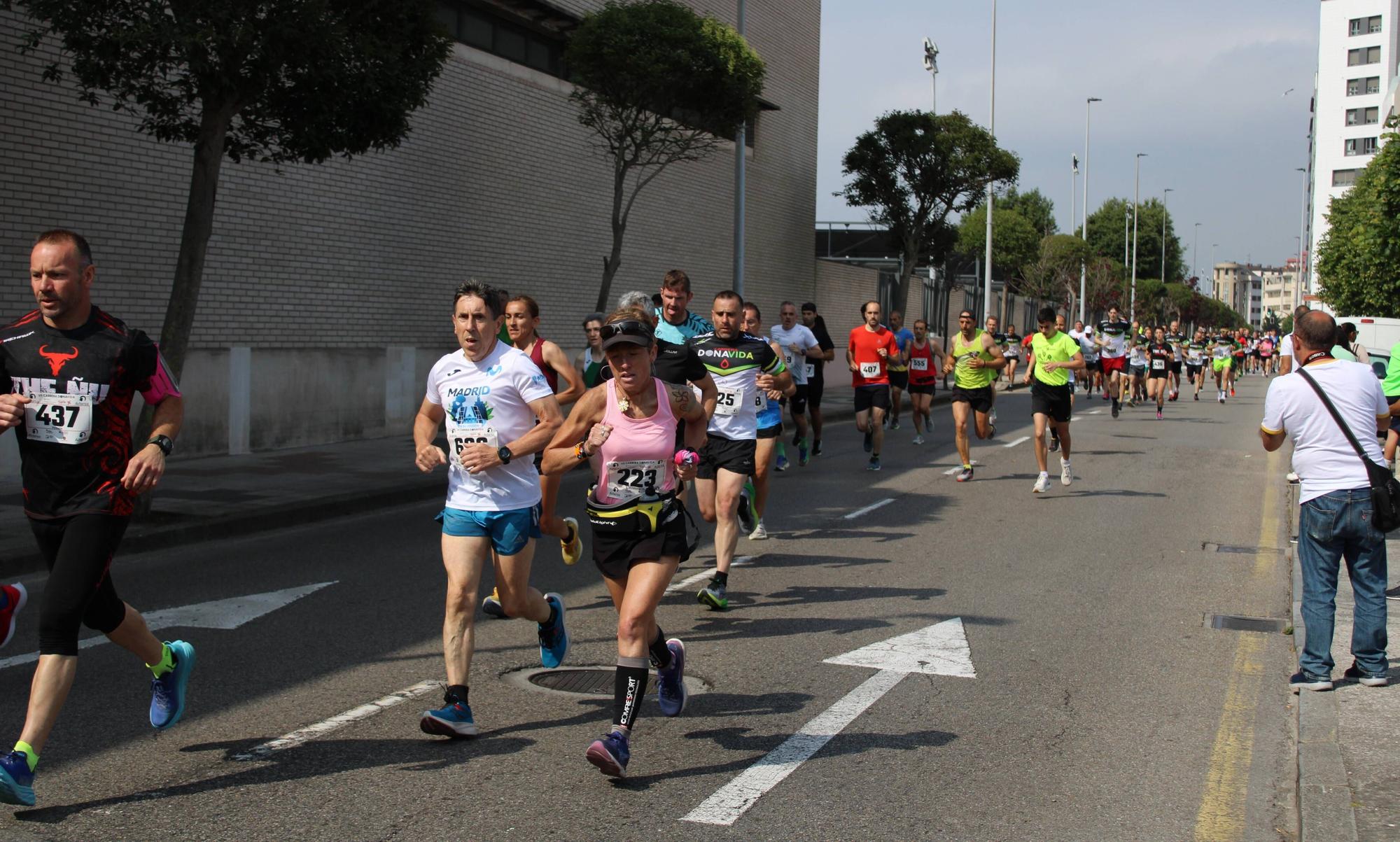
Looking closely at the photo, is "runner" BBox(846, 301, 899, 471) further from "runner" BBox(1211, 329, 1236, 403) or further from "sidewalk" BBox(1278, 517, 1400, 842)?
"runner" BBox(1211, 329, 1236, 403)

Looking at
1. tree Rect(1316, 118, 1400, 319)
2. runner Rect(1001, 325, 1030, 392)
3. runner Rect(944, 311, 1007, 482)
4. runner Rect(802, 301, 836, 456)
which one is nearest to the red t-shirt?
runner Rect(802, 301, 836, 456)

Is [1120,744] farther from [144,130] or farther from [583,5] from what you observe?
[583,5]

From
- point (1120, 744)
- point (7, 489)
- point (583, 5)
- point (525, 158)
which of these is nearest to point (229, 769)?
point (1120, 744)

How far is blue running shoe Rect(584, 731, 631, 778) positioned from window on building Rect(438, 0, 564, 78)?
17068 mm

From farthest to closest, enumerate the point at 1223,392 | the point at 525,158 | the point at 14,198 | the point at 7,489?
1. the point at 1223,392
2. the point at 525,158
3. the point at 14,198
4. the point at 7,489

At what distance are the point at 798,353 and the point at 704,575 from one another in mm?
6750

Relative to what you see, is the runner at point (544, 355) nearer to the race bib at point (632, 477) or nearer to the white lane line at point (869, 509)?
the race bib at point (632, 477)

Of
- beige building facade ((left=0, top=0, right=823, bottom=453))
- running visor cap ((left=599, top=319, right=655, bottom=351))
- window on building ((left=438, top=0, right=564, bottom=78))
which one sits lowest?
running visor cap ((left=599, top=319, right=655, bottom=351))

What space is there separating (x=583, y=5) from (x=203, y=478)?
43.4 ft

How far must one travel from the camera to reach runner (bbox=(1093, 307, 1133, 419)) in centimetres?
2766

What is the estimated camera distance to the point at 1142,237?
350ft

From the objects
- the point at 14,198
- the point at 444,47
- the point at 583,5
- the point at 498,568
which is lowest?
the point at 498,568

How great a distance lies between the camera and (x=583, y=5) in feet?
78.2

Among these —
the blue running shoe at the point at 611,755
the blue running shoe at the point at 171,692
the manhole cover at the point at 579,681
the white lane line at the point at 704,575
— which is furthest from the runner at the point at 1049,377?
the blue running shoe at the point at 171,692
